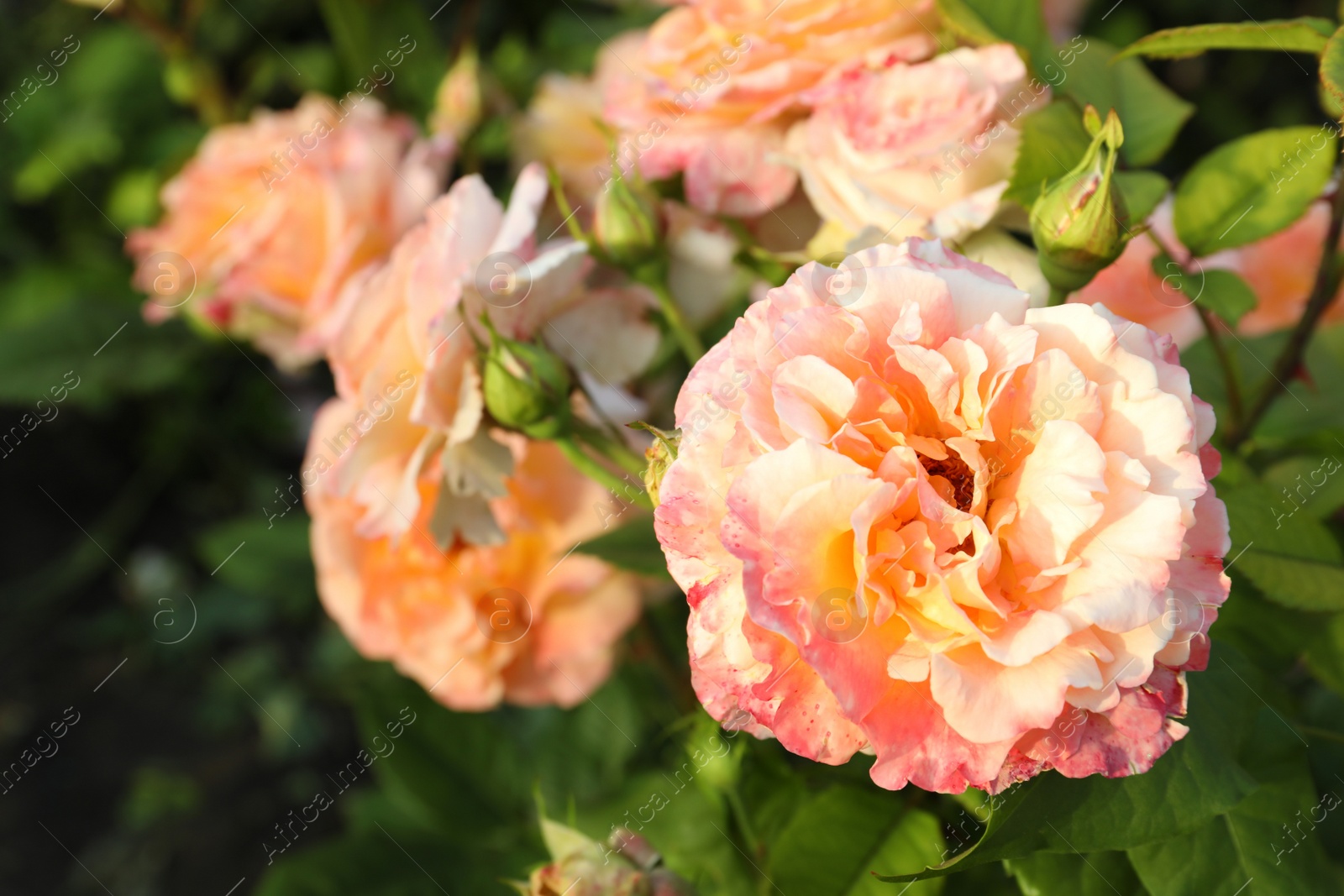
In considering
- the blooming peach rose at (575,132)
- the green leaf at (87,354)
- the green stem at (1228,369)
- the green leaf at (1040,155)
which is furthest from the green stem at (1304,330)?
the green leaf at (87,354)

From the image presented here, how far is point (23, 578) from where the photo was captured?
1438 mm

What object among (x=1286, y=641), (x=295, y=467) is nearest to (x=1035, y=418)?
(x=1286, y=641)

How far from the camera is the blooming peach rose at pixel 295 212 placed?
0.64m

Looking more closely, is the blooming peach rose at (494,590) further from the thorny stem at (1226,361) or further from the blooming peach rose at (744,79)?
the thorny stem at (1226,361)

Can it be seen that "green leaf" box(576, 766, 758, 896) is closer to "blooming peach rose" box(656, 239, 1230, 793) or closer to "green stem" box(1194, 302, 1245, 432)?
"blooming peach rose" box(656, 239, 1230, 793)

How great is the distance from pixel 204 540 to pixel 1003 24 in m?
0.93

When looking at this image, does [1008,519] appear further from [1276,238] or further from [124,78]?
[124,78]

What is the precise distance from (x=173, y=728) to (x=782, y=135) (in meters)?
1.26

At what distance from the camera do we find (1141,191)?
1.36ft

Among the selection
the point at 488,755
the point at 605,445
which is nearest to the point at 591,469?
the point at 605,445

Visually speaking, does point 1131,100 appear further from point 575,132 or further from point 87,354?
point 87,354

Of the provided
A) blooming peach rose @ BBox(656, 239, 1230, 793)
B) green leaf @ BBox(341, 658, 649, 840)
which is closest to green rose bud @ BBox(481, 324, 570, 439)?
blooming peach rose @ BBox(656, 239, 1230, 793)

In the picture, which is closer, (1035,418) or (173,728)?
(1035,418)

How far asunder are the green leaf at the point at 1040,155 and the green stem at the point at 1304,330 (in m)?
0.12
